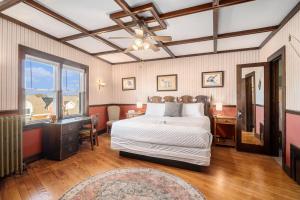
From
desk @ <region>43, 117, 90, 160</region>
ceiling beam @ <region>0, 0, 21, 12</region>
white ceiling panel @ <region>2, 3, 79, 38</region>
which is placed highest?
white ceiling panel @ <region>2, 3, 79, 38</region>

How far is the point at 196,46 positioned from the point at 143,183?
363 centimetres

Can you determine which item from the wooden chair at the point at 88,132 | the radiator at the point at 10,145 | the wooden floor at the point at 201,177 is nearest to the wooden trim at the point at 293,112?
the wooden floor at the point at 201,177

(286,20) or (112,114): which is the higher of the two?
(286,20)

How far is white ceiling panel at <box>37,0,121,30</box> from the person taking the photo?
2371mm

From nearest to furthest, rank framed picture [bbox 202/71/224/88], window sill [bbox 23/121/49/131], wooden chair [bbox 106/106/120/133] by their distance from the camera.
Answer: window sill [bbox 23/121/49/131]
framed picture [bbox 202/71/224/88]
wooden chair [bbox 106/106/120/133]

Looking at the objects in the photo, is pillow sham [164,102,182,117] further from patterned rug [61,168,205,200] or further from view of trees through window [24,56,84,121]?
view of trees through window [24,56,84,121]

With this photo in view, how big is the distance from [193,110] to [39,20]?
4.06m

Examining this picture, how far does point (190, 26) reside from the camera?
3156 millimetres

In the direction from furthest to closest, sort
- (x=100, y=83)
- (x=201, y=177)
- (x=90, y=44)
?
1. (x=100, y=83)
2. (x=90, y=44)
3. (x=201, y=177)

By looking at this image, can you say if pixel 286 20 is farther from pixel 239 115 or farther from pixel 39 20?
pixel 39 20

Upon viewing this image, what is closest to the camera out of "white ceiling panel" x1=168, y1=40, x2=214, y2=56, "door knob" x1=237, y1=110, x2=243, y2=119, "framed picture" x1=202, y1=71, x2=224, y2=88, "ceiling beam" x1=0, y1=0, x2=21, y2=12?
"ceiling beam" x1=0, y1=0, x2=21, y2=12

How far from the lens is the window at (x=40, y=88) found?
11.1 ft

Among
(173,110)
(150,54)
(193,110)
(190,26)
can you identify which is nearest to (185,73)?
(150,54)

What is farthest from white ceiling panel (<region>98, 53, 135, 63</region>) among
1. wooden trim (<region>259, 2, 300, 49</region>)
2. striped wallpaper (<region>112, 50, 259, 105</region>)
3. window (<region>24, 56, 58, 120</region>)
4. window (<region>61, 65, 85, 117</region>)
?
wooden trim (<region>259, 2, 300, 49</region>)
